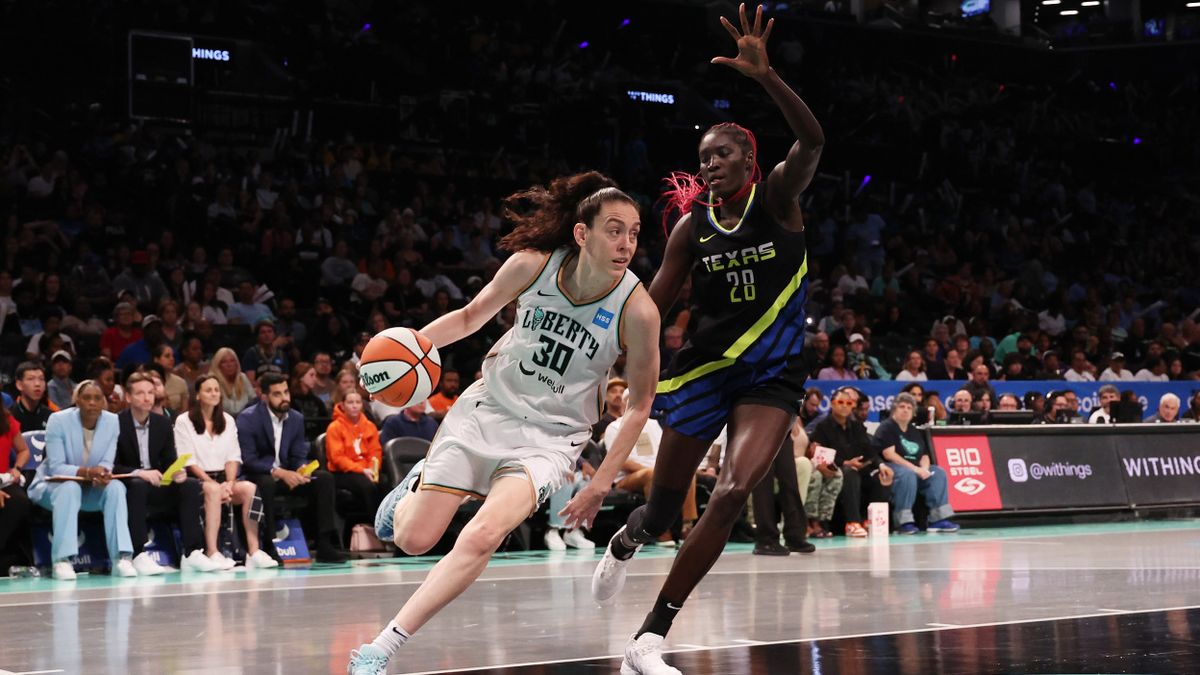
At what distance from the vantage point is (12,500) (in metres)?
9.97

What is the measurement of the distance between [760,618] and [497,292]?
2843 mm

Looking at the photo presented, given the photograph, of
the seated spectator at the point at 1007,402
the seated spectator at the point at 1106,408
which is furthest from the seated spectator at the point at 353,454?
the seated spectator at the point at 1106,408

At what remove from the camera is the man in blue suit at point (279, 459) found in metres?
11.0

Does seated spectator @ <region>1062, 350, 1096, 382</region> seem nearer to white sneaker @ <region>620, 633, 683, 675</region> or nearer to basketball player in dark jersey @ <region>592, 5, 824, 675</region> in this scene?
basketball player in dark jersey @ <region>592, 5, 824, 675</region>

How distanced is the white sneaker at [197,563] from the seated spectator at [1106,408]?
9.77 metres

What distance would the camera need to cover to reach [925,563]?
1044cm

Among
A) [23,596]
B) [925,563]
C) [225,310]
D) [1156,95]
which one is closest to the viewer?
[23,596]

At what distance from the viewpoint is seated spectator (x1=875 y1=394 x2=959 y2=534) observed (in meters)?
13.6

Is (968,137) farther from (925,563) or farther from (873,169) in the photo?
(925,563)

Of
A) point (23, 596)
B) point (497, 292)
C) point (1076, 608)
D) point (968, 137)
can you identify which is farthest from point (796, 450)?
point (968, 137)

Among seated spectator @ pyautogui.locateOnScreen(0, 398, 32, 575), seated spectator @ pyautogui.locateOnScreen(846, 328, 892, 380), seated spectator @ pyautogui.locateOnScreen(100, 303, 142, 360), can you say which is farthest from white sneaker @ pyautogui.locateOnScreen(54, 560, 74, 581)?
seated spectator @ pyautogui.locateOnScreen(846, 328, 892, 380)

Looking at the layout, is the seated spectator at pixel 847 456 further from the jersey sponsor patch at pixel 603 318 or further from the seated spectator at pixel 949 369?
the jersey sponsor patch at pixel 603 318

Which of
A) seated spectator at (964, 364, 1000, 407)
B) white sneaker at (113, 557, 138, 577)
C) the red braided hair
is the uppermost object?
the red braided hair

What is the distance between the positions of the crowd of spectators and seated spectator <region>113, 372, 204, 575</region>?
7 centimetres
